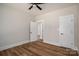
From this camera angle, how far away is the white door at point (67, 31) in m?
1.54

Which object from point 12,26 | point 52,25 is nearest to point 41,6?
point 52,25

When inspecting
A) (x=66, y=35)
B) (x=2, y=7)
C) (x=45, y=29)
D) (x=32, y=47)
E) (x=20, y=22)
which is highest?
(x=2, y=7)

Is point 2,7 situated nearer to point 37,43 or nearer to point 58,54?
point 37,43

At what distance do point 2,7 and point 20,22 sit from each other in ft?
1.46

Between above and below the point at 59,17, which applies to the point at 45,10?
above

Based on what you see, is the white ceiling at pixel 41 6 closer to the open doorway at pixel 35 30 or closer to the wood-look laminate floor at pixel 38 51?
the open doorway at pixel 35 30

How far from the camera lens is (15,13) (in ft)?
5.30

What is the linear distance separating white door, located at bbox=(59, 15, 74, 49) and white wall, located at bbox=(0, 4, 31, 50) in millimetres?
705

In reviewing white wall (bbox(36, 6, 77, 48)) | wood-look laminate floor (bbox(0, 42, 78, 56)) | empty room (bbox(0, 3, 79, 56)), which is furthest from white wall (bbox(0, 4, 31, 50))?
white wall (bbox(36, 6, 77, 48))

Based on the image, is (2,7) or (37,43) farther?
(37,43)

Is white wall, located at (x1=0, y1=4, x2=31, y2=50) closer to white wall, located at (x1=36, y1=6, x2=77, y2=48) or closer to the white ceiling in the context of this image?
the white ceiling

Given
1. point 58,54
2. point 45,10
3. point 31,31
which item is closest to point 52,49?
point 58,54

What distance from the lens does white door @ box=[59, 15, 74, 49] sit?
5.07 feet

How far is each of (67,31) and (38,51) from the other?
0.71 metres
